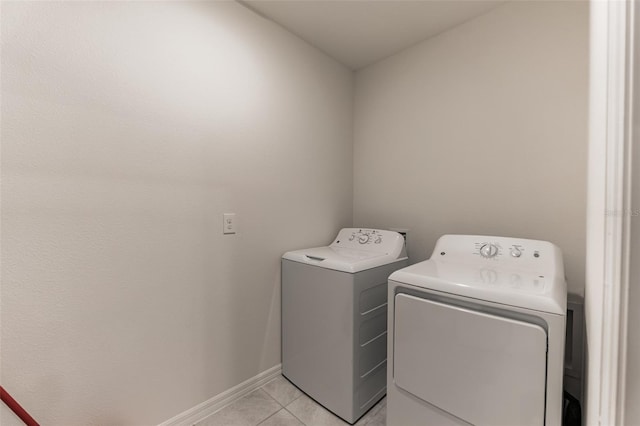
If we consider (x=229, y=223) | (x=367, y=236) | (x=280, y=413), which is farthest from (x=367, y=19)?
(x=280, y=413)

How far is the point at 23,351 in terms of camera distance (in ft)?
3.28

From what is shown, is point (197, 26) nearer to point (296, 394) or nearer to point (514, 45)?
point (514, 45)

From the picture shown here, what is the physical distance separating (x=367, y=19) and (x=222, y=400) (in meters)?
2.57

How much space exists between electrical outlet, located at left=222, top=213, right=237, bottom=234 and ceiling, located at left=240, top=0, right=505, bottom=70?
4.33 ft

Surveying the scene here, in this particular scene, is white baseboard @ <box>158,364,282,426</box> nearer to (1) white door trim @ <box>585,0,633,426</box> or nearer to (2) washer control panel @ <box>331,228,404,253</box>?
(2) washer control panel @ <box>331,228,404,253</box>

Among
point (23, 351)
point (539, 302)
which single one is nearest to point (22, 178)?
point (23, 351)

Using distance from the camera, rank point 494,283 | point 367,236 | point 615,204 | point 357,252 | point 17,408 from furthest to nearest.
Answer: point 367,236, point 357,252, point 494,283, point 17,408, point 615,204

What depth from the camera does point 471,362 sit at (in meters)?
1.02

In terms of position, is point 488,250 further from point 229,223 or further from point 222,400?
point 222,400

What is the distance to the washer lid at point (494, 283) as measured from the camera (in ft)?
3.03

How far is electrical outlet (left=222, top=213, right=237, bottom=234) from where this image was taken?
1566mm

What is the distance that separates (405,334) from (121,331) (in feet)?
4.30

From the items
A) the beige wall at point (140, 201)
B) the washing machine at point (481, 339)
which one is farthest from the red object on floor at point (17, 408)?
the washing machine at point (481, 339)

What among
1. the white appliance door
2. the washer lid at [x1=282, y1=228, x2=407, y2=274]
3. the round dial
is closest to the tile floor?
the white appliance door
